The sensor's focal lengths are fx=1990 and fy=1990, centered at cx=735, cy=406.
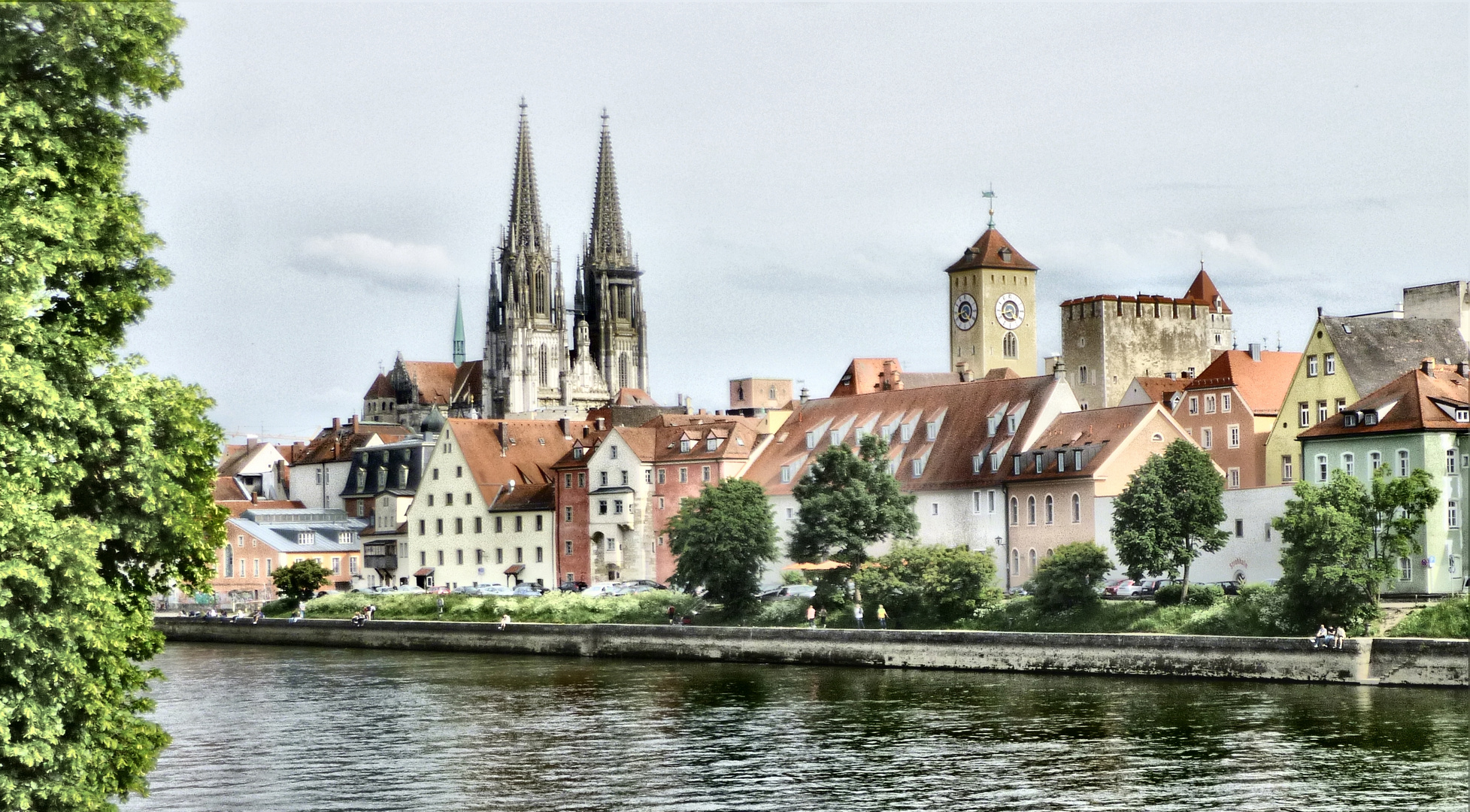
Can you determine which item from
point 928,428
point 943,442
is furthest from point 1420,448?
point 928,428

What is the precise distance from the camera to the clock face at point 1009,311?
138625mm

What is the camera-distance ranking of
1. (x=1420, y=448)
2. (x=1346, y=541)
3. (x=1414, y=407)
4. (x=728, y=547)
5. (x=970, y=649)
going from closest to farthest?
(x=1346, y=541) → (x=970, y=649) → (x=1420, y=448) → (x=1414, y=407) → (x=728, y=547)

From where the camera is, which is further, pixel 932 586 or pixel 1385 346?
pixel 1385 346

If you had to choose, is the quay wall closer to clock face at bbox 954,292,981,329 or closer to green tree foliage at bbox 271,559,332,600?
green tree foliage at bbox 271,559,332,600

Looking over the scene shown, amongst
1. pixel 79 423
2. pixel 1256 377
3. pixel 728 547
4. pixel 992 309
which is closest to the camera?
pixel 79 423

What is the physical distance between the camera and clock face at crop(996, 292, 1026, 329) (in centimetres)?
13862

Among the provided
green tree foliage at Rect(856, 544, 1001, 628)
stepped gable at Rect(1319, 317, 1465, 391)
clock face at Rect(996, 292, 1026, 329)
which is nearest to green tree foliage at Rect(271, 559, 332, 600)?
green tree foliage at Rect(856, 544, 1001, 628)

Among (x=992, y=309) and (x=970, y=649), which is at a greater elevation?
(x=992, y=309)

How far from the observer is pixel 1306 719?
46.0m

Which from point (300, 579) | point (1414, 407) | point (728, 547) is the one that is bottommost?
A: point (300, 579)

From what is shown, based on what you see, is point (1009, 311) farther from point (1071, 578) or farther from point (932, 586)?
point (1071, 578)

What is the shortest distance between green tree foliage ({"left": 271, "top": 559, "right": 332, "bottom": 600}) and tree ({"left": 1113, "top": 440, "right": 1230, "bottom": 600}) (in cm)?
4753

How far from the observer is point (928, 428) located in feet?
293

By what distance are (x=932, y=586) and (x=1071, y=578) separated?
5338 mm
